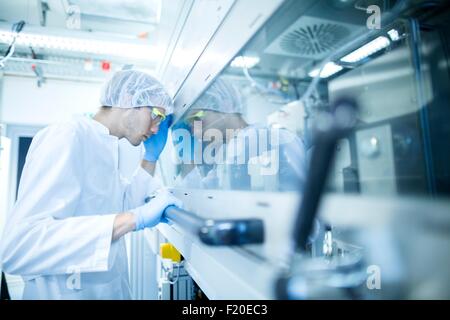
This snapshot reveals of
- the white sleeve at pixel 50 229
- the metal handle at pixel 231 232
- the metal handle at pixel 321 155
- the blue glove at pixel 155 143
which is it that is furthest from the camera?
the blue glove at pixel 155 143

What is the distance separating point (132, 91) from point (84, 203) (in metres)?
0.54

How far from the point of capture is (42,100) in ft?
9.78

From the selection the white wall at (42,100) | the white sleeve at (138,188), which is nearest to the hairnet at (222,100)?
the white sleeve at (138,188)

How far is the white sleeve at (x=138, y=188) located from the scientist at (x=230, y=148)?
6.7 inches

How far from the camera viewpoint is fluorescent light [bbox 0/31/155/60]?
5.80ft

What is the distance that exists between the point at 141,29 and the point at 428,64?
93.9 inches

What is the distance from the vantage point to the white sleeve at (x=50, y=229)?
862 mm

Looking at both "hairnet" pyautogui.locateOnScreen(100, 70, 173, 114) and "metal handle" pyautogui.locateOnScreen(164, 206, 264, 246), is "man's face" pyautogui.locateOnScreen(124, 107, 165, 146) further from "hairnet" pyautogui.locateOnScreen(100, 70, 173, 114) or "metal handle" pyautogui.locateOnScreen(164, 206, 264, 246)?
"metal handle" pyautogui.locateOnScreen(164, 206, 264, 246)

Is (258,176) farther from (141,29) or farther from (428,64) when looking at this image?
(141,29)

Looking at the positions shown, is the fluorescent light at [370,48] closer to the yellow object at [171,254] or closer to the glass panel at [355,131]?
the glass panel at [355,131]

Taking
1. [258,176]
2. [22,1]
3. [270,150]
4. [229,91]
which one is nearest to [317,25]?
[229,91]

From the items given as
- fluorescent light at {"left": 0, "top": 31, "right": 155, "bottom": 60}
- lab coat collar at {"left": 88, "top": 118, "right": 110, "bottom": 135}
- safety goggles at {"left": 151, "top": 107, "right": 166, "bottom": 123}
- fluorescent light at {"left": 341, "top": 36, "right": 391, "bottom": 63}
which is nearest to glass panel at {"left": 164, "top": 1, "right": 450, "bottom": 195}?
fluorescent light at {"left": 341, "top": 36, "right": 391, "bottom": 63}

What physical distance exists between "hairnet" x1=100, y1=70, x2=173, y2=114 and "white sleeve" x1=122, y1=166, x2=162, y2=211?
1.43 ft
